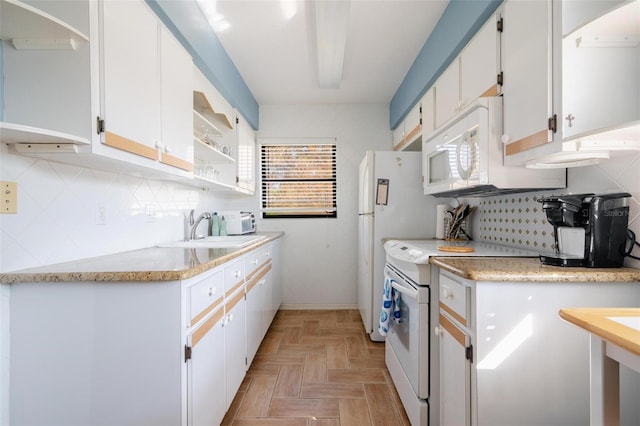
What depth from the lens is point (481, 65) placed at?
1646 millimetres

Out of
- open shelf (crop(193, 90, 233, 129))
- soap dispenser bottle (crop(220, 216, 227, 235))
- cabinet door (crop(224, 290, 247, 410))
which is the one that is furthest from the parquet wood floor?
open shelf (crop(193, 90, 233, 129))

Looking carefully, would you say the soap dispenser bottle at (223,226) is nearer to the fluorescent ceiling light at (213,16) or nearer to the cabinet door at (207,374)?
the cabinet door at (207,374)

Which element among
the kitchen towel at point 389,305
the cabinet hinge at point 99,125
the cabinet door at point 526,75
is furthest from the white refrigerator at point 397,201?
the cabinet hinge at point 99,125

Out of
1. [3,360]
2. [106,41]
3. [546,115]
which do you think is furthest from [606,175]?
[3,360]

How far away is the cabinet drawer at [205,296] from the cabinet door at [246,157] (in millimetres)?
1663

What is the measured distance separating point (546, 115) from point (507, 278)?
0.68 m

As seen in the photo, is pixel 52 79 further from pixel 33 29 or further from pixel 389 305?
pixel 389 305

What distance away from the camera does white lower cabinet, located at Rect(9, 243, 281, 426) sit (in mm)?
1097

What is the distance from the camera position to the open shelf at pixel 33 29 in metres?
0.97

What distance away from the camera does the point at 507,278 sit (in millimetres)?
1096

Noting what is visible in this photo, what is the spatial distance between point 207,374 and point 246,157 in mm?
2359

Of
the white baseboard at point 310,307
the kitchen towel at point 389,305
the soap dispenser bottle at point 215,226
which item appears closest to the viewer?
the kitchen towel at point 389,305

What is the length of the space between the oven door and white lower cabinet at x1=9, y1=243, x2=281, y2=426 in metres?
1.09

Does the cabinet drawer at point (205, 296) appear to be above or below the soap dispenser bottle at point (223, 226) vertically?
below
